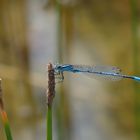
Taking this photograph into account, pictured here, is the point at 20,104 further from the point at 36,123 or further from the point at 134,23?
the point at 134,23

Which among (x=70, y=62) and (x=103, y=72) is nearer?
(x=103, y=72)

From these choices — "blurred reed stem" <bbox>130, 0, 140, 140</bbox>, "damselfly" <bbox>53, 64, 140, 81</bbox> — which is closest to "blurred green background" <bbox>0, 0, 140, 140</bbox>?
"blurred reed stem" <bbox>130, 0, 140, 140</bbox>

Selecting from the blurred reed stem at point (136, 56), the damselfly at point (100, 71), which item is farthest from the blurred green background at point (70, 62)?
the damselfly at point (100, 71)

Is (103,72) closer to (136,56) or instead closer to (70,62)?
(136,56)

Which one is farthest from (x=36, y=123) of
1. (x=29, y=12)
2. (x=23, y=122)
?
(x=29, y=12)

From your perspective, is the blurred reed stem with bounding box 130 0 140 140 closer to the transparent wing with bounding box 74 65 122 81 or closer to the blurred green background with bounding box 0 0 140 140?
the blurred green background with bounding box 0 0 140 140

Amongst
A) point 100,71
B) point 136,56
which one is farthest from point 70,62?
point 100,71

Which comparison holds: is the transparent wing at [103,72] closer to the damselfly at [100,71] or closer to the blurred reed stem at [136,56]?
the damselfly at [100,71]
